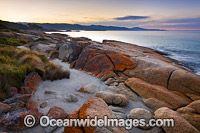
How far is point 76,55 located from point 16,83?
7794mm

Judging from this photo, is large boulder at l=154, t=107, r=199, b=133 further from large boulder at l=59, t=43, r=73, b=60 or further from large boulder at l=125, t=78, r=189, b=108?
Answer: large boulder at l=59, t=43, r=73, b=60

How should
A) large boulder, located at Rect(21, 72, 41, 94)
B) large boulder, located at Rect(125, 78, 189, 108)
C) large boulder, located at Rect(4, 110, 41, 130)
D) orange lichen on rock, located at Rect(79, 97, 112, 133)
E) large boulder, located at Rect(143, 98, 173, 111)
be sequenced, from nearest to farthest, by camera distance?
1. orange lichen on rock, located at Rect(79, 97, 112, 133)
2. large boulder, located at Rect(4, 110, 41, 130)
3. large boulder, located at Rect(21, 72, 41, 94)
4. large boulder, located at Rect(143, 98, 173, 111)
5. large boulder, located at Rect(125, 78, 189, 108)

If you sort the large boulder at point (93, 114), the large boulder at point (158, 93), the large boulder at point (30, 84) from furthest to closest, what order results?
the large boulder at point (158, 93) → the large boulder at point (30, 84) → the large boulder at point (93, 114)

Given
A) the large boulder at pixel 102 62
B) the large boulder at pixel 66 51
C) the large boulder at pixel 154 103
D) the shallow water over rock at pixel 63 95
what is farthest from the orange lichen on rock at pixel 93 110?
the large boulder at pixel 66 51

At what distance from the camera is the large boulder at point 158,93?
558 centimetres

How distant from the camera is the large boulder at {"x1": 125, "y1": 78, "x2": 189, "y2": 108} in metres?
5.58

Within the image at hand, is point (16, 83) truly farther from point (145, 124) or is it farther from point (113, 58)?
point (113, 58)

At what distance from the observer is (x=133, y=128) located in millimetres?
3826

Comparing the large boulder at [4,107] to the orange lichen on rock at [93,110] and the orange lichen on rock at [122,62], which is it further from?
the orange lichen on rock at [122,62]

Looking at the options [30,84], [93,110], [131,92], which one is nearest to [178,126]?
[93,110]

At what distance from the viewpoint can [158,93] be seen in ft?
19.4

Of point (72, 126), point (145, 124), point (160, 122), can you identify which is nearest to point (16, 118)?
point (72, 126)

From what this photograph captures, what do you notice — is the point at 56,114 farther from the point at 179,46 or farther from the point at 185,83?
the point at 179,46

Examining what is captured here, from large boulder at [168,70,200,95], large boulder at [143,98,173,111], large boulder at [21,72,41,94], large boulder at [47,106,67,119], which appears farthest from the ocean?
large boulder at [21,72,41,94]
